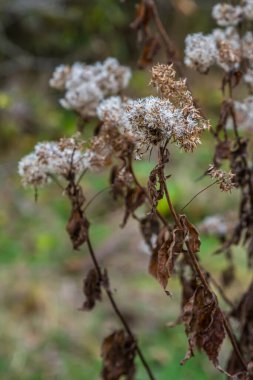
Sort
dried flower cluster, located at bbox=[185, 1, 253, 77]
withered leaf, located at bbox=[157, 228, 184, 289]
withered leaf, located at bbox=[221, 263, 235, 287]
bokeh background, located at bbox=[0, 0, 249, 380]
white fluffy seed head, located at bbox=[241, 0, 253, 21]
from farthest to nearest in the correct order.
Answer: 1. bokeh background, located at bbox=[0, 0, 249, 380]
2. withered leaf, located at bbox=[221, 263, 235, 287]
3. white fluffy seed head, located at bbox=[241, 0, 253, 21]
4. dried flower cluster, located at bbox=[185, 1, 253, 77]
5. withered leaf, located at bbox=[157, 228, 184, 289]

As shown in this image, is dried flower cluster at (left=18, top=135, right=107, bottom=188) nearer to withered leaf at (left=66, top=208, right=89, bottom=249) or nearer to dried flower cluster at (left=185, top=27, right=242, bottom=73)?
withered leaf at (left=66, top=208, right=89, bottom=249)

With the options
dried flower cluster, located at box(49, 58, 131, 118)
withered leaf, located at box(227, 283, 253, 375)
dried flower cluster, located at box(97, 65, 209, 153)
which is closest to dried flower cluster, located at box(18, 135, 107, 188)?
dried flower cluster, located at box(49, 58, 131, 118)

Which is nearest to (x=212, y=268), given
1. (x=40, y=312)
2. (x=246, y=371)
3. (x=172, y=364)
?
(x=40, y=312)

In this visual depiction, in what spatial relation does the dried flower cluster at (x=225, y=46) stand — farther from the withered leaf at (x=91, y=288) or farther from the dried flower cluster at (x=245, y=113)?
the withered leaf at (x=91, y=288)

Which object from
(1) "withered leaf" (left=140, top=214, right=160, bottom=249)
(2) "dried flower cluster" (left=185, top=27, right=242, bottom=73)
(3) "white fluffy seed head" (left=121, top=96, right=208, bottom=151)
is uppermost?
(2) "dried flower cluster" (left=185, top=27, right=242, bottom=73)

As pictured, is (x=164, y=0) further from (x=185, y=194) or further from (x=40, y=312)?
(x=40, y=312)

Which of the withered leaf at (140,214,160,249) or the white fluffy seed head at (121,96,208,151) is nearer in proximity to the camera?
the white fluffy seed head at (121,96,208,151)

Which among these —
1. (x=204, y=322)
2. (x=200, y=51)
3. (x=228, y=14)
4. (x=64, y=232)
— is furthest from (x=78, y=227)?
(x=64, y=232)

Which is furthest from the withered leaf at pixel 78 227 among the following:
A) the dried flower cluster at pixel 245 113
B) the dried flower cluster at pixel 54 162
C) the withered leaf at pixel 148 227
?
the dried flower cluster at pixel 245 113
